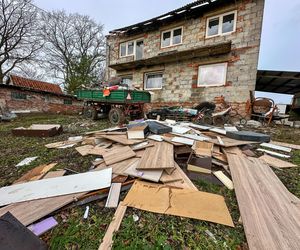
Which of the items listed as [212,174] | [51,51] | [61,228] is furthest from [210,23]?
[51,51]

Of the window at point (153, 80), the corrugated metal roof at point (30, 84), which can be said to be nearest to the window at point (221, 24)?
the window at point (153, 80)

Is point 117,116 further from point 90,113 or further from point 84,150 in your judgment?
point 84,150

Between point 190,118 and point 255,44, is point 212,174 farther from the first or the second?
point 255,44

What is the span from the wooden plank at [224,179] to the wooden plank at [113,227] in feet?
4.36

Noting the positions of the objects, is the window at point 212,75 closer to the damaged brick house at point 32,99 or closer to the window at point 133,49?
the window at point 133,49

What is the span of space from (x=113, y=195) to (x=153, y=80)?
842 cm

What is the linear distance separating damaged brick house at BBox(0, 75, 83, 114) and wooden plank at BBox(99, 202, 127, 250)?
1249 cm

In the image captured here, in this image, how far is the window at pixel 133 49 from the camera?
987 centimetres

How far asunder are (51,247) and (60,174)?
1.20 m

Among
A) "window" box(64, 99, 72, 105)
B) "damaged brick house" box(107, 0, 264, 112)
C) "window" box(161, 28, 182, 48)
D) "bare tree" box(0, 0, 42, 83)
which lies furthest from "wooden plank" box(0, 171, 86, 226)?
"bare tree" box(0, 0, 42, 83)

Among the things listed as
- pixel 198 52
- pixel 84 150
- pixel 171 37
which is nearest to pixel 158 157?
pixel 84 150

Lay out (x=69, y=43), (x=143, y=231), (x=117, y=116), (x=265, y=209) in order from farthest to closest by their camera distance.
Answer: (x=69, y=43) < (x=117, y=116) < (x=265, y=209) < (x=143, y=231)

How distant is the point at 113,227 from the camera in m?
1.33

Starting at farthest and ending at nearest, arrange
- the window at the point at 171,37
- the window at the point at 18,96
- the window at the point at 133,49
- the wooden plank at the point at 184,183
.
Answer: the window at the point at 18,96, the window at the point at 133,49, the window at the point at 171,37, the wooden plank at the point at 184,183
